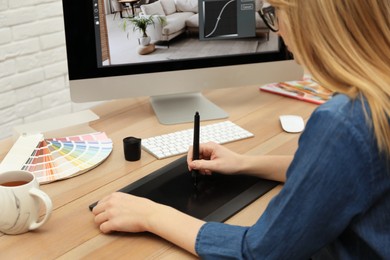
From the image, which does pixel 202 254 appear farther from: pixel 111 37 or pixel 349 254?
pixel 111 37

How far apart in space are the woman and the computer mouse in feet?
1.69

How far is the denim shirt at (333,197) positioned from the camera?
58 centimetres

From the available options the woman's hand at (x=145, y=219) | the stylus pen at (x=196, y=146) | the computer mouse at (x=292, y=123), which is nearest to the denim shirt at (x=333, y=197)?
the woman's hand at (x=145, y=219)

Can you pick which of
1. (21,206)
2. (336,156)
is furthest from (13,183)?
(336,156)

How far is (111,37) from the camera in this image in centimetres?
114

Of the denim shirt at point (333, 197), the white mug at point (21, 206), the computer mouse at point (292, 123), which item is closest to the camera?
the denim shirt at point (333, 197)

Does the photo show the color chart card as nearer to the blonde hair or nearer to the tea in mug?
the tea in mug

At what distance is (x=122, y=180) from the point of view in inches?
38.6

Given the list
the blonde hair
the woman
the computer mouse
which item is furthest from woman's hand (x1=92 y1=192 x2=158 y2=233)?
the computer mouse

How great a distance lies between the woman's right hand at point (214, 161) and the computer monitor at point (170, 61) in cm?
24

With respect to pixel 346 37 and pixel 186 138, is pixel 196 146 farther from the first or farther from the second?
pixel 346 37

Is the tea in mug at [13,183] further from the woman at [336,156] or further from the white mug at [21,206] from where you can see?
the woman at [336,156]

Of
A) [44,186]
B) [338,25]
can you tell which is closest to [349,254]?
[338,25]

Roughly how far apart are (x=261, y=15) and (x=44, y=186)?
0.70 metres
